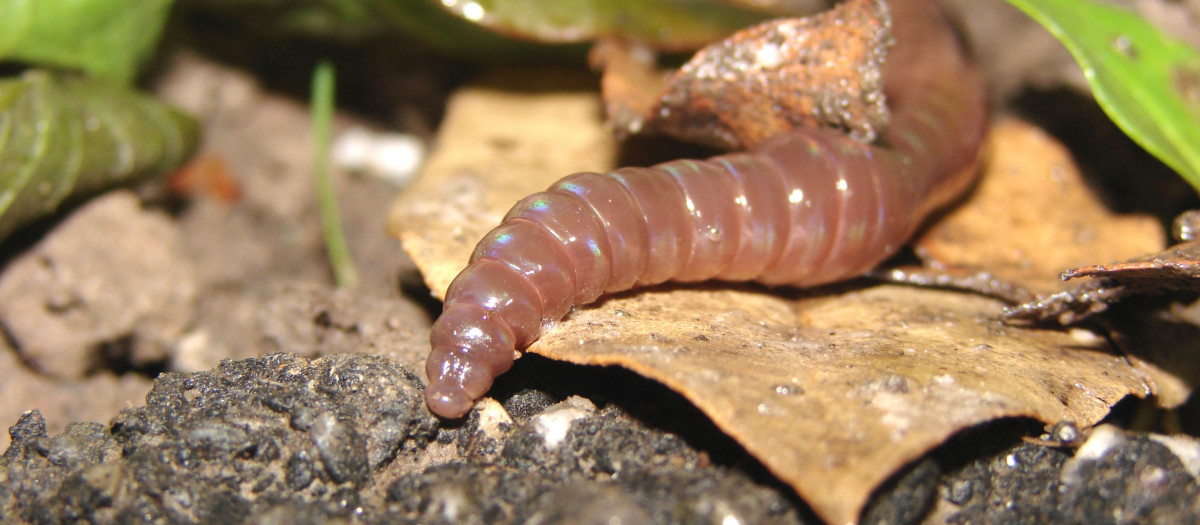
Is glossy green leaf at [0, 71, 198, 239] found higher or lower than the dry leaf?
lower

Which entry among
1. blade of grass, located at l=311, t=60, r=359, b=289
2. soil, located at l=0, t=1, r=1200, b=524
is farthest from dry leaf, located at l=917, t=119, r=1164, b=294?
blade of grass, located at l=311, t=60, r=359, b=289

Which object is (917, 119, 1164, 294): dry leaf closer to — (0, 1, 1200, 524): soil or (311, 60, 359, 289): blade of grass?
(0, 1, 1200, 524): soil

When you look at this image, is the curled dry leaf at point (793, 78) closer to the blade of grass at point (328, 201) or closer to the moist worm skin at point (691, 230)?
the moist worm skin at point (691, 230)

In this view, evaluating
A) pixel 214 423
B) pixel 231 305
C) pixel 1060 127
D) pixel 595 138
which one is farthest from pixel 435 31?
pixel 1060 127

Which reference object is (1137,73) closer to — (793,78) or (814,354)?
(793,78)

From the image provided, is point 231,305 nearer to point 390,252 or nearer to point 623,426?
point 390,252
